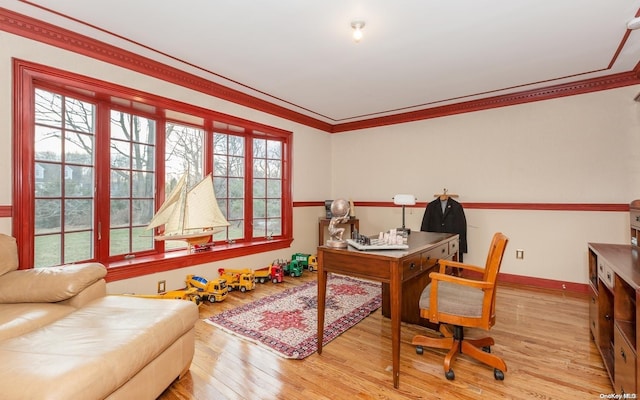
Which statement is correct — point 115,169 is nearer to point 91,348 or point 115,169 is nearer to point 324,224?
point 91,348

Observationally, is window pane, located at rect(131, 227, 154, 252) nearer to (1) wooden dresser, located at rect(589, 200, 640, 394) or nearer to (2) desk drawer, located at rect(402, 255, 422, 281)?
(2) desk drawer, located at rect(402, 255, 422, 281)

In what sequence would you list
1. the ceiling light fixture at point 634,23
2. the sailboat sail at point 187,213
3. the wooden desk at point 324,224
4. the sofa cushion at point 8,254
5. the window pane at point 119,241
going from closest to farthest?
the sofa cushion at point 8,254 → the ceiling light fixture at point 634,23 → the window pane at point 119,241 → the sailboat sail at point 187,213 → the wooden desk at point 324,224

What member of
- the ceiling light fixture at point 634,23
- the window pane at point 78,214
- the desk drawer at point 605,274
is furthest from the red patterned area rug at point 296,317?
the ceiling light fixture at point 634,23

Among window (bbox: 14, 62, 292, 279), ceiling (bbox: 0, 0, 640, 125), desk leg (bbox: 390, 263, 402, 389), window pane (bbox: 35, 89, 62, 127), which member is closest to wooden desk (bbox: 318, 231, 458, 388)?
desk leg (bbox: 390, 263, 402, 389)

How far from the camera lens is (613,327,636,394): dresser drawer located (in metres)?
1.45

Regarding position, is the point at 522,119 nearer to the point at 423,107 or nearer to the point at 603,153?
the point at 603,153

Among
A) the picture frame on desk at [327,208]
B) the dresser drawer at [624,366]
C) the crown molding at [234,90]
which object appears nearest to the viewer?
the dresser drawer at [624,366]

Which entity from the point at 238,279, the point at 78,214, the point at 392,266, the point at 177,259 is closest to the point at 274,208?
the point at 238,279

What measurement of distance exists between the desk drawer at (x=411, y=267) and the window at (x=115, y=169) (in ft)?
8.39

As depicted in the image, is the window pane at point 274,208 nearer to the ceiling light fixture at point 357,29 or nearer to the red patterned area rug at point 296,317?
the red patterned area rug at point 296,317

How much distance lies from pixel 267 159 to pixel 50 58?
2665 mm

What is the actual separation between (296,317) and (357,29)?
2.59m

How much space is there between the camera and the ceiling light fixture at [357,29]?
2.35 meters

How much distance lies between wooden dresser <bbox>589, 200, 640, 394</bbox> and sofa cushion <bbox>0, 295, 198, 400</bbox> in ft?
7.65
